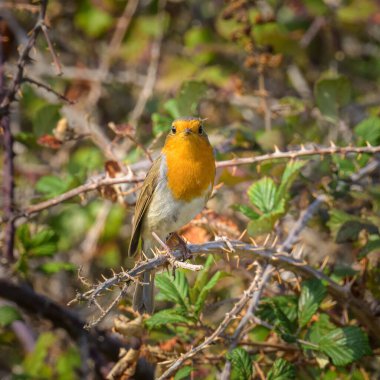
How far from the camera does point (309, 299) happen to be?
2.39 meters

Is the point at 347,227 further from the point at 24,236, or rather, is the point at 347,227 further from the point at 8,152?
the point at 8,152

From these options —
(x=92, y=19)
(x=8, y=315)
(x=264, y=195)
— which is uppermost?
(x=92, y=19)

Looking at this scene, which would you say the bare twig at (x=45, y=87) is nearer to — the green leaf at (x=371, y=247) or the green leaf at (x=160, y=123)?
the green leaf at (x=160, y=123)

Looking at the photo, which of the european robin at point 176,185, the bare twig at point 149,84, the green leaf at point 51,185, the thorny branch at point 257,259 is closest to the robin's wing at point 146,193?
the european robin at point 176,185

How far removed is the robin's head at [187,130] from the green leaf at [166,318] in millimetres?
893

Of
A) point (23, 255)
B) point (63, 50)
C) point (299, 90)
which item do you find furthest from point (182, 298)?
point (63, 50)

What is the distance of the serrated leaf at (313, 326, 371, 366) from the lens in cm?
225

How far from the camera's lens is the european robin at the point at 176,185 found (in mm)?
2785

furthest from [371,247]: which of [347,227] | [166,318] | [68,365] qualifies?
[68,365]

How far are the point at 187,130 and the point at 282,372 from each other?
1.26 meters

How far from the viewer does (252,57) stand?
3.29 meters

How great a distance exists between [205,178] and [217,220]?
0.20 meters

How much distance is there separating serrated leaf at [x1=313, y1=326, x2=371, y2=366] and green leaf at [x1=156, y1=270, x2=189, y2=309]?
0.54 metres

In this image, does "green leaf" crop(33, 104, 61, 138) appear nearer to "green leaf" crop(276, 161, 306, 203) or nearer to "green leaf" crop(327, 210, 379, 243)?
"green leaf" crop(276, 161, 306, 203)
